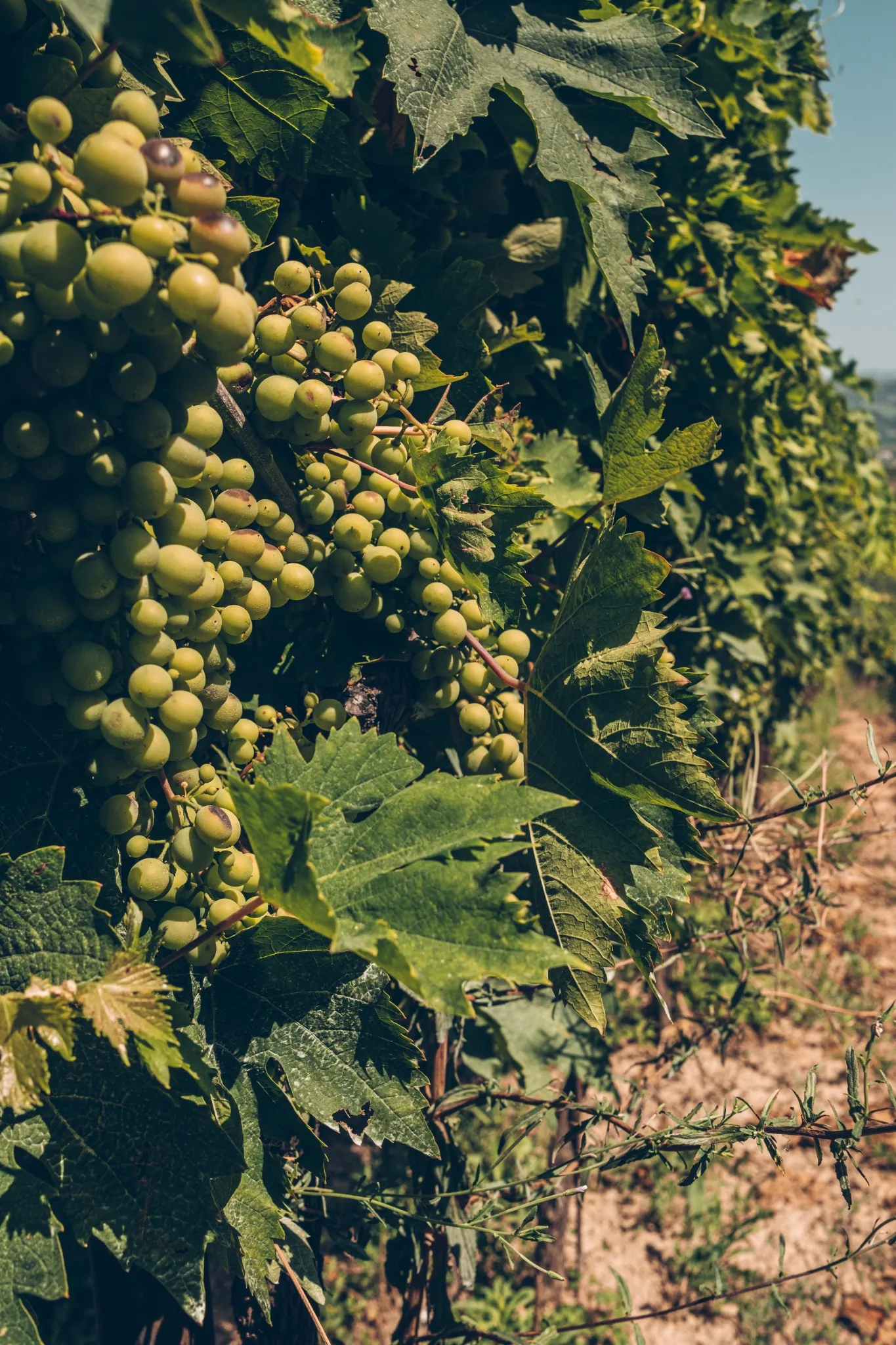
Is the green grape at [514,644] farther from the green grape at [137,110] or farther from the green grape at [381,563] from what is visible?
the green grape at [137,110]

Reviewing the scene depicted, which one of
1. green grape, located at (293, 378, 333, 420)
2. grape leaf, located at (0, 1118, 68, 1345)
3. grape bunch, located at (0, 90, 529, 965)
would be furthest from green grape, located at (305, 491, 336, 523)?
grape leaf, located at (0, 1118, 68, 1345)

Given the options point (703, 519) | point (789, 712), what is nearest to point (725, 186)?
point (703, 519)

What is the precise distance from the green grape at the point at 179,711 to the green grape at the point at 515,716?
0.54 meters

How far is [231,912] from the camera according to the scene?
107 centimetres

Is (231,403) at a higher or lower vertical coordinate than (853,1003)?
higher

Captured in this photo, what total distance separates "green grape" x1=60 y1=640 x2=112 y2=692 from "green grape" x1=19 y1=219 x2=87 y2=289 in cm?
36

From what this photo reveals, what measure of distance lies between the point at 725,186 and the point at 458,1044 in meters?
2.17

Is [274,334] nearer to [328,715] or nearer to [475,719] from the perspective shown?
[328,715]

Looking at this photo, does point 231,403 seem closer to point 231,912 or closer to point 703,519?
point 231,912

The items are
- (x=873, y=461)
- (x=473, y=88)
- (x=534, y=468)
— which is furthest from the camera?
(x=873, y=461)

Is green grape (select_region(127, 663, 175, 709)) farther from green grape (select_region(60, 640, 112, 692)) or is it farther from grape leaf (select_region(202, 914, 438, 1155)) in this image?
grape leaf (select_region(202, 914, 438, 1155))

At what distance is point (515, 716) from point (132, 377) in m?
0.77

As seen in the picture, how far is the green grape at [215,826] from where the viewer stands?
1.03 meters

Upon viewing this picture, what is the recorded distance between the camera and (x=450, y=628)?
4.18 ft
